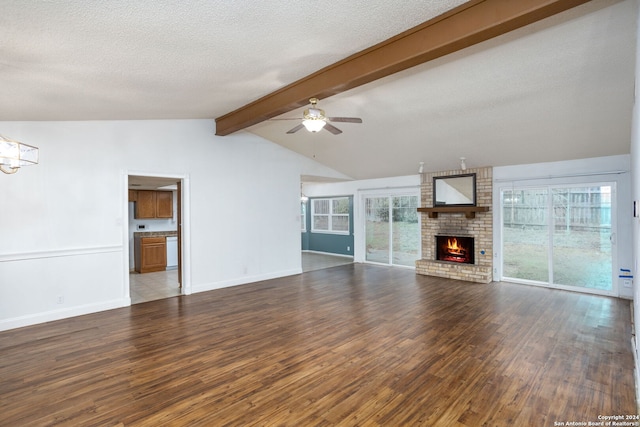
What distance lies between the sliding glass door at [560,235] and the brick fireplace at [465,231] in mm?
317

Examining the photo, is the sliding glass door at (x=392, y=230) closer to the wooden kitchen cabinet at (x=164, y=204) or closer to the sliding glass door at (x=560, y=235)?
the sliding glass door at (x=560, y=235)

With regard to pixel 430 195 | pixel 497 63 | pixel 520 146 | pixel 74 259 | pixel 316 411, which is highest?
pixel 497 63

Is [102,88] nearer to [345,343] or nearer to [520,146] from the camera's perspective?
[345,343]

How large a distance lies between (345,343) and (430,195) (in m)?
4.79

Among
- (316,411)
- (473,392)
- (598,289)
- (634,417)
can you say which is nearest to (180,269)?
(316,411)

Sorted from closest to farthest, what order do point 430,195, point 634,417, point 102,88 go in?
point 634,417 → point 102,88 → point 430,195

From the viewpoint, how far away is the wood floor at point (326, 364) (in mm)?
2318

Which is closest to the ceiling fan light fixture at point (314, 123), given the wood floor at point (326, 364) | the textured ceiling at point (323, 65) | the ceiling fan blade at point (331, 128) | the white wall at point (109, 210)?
the ceiling fan blade at point (331, 128)

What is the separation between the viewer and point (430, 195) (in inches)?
288

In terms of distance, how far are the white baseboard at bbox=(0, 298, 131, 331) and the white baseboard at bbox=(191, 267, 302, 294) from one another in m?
1.14

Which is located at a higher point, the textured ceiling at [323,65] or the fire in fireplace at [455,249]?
the textured ceiling at [323,65]

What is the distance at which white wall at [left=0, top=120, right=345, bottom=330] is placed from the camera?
13.4 feet

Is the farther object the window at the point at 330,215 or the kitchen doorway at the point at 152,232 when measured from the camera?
the window at the point at 330,215

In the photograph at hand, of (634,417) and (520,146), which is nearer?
(634,417)
